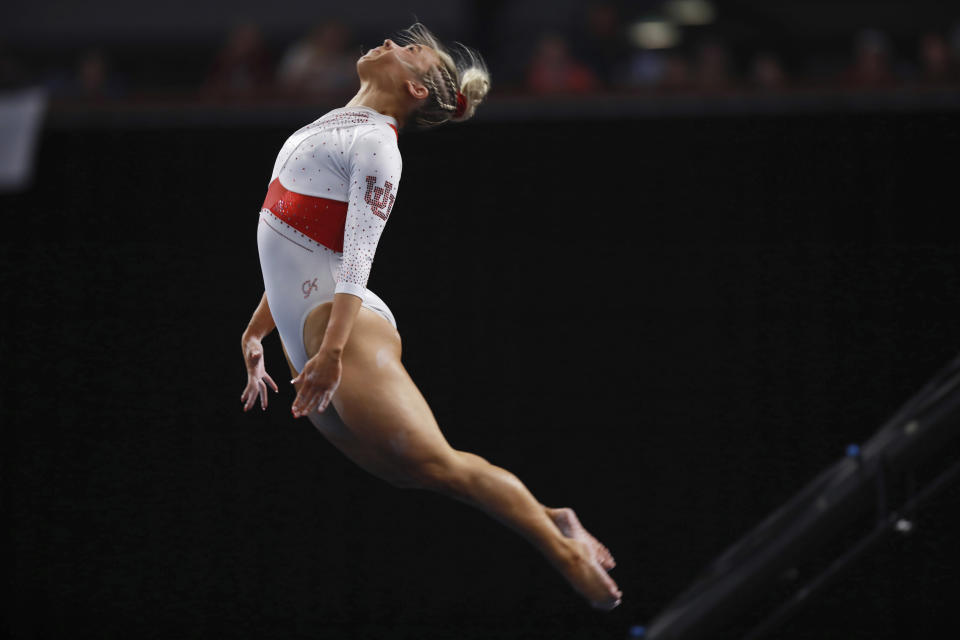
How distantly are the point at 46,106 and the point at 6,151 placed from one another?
0.94 feet

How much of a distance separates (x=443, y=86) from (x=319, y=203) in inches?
17.1

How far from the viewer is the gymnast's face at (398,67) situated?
2646 mm

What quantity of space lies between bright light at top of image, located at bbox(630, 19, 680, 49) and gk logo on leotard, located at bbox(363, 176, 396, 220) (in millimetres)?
6488

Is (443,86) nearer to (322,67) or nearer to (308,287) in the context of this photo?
(308,287)

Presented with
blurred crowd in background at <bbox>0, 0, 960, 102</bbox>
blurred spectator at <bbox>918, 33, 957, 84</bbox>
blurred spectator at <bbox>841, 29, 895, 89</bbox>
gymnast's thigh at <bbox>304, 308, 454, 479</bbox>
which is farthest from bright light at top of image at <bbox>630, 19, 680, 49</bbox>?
gymnast's thigh at <bbox>304, 308, 454, 479</bbox>

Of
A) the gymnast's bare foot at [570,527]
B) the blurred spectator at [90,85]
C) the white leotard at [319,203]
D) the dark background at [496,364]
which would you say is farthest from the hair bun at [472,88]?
the blurred spectator at [90,85]

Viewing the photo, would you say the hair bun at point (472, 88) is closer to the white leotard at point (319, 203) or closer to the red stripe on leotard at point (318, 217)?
the white leotard at point (319, 203)

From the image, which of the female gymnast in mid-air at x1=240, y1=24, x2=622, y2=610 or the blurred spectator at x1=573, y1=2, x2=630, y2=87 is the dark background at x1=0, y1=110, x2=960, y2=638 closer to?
the blurred spectator at x1=573, y1=2, x2=630, y2=87

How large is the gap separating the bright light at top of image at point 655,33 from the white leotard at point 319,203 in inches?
253

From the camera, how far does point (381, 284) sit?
16.6ft

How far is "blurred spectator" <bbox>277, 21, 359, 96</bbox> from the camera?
5.14 metres

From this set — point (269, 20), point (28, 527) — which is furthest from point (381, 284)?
point (269, 20)

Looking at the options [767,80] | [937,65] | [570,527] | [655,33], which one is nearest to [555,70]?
[767,80]

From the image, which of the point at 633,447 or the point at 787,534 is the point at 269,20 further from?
the point at 787,534
